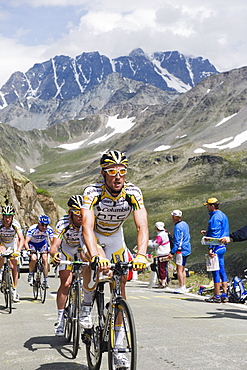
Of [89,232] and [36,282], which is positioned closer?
[89,232]

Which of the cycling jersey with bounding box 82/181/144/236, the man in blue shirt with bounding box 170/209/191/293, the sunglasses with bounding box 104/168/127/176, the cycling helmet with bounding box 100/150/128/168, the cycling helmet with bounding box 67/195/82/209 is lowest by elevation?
the man in blue shirt with bounding box 170/209/191/293

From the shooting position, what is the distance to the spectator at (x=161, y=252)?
18.5 meters

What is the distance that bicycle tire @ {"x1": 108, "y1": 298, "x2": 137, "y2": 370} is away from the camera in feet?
16.9

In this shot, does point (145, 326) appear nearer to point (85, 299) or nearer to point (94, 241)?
point (85, 299)

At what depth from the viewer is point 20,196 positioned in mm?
45906

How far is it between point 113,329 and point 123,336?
15 centimetres

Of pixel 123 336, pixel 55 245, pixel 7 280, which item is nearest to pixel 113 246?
pixel 123 336

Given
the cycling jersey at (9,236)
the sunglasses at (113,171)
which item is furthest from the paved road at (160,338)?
the sunglasses at (113,171)

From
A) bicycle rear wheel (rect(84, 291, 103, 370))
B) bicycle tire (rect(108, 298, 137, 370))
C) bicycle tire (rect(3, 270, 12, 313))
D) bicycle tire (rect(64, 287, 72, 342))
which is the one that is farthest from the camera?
bicycle tire (rect(3, 270, 12, 313))

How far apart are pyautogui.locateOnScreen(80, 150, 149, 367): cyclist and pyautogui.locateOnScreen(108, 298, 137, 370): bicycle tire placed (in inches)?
38.8

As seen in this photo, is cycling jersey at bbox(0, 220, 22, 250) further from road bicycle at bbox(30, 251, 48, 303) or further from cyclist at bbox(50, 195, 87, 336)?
cyclist at bbox(50, 195, 87, 336)

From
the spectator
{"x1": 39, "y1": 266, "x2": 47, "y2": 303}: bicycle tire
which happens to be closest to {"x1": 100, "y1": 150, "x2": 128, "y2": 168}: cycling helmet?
{"x1": 39, "y1": 266, "x2": 47, "y2": 303}: bicycle tire

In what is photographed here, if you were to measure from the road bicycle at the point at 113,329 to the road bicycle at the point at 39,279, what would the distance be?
25.7 ft

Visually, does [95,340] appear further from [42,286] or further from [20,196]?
[20,196]
